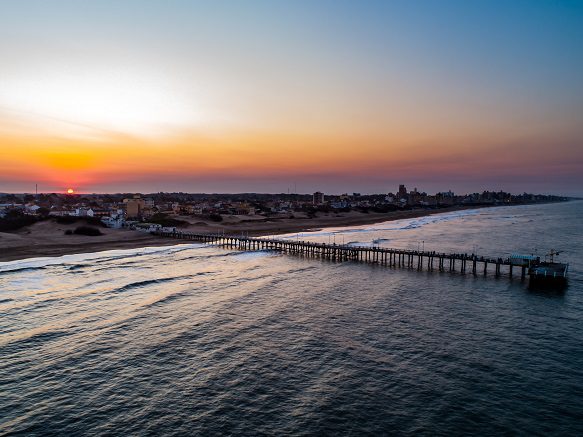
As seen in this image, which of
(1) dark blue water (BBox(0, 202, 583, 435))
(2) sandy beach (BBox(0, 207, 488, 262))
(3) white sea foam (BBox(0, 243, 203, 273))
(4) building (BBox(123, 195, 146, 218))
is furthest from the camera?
(4) building (BBox(123, 195, 146, 218))

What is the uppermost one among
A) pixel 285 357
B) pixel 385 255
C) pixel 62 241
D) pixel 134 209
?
pixel 134 209

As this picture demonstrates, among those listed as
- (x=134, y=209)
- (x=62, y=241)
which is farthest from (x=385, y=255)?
(x=134, y=209)

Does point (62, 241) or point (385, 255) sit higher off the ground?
point (62, 241)

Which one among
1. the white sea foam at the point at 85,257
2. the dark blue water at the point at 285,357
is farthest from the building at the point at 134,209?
the dark blue water at the point at 285,357

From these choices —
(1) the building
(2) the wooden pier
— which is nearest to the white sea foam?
(2) the wooden pier

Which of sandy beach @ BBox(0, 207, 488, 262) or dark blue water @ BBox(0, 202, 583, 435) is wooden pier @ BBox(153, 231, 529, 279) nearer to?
dark blue water @ BBox(0, 202, 583, 435)

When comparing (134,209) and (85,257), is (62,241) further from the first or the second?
(134,209)
